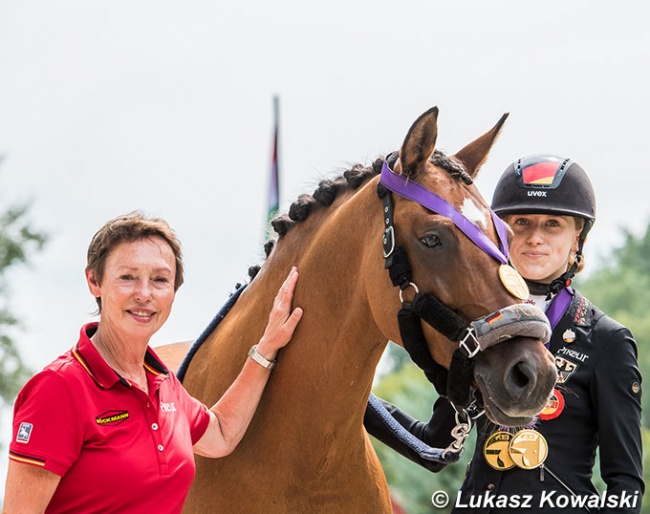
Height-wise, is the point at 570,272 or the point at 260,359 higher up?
the point at 570,272

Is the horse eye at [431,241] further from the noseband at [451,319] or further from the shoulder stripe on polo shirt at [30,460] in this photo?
the shoulder stripe on polo shirt at [30,460]

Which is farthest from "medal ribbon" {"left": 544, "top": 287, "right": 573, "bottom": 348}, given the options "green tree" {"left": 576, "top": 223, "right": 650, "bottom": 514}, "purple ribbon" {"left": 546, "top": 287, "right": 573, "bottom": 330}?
"green tree" {"left": 576, "top": 223, "right": 650, "bottom": 514}

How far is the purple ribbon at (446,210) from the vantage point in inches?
155

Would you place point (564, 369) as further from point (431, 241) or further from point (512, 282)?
point (431, 241)

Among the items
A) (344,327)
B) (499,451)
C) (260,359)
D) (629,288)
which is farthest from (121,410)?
(629,288)

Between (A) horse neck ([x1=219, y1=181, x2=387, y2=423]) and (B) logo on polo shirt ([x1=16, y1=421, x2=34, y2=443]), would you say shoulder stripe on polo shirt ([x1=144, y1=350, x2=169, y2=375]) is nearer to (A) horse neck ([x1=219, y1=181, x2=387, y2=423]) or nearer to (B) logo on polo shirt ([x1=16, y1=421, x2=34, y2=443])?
(A) horse neck ([x1=219, y1=181, x2=387, y2=423])

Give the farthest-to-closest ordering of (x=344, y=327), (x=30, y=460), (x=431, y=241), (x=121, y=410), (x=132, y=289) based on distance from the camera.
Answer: (x=344, y=327)
(x=431, y=241)
(x=132, y=289)
(x=121, y=410)
(x=30, y=460)

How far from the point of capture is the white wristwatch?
175 inches

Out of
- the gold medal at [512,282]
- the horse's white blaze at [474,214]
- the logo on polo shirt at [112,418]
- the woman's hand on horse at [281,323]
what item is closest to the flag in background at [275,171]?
the woman's hand on horse at [281,323]

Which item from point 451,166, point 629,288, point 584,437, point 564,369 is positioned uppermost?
point 451,166

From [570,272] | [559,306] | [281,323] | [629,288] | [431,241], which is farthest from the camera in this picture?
[629,288]

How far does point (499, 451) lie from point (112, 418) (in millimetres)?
1934

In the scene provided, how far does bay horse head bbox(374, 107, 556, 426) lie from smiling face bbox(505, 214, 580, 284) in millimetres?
818

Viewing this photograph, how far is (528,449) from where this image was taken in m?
4.55
